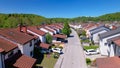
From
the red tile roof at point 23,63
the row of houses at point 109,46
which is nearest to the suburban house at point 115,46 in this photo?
the row of houses at point 109,46

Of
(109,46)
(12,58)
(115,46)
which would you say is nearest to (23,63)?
(12,58)

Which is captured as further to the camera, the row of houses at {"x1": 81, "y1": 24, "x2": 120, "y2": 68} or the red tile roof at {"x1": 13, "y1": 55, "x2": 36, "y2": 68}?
the red tile roof at {"x1": 13, "y1": 55, "x2": 36, "y2": 68}

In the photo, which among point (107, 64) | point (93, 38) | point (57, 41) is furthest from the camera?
point (57, 41)

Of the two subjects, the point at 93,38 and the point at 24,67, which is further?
the point at 93,38

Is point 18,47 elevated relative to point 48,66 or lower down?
elevated

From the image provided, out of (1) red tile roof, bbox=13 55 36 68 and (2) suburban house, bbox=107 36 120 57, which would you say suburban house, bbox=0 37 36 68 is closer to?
(1) red tile roof, bbox=13 55 36 68

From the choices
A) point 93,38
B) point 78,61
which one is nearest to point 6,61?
point 78,61

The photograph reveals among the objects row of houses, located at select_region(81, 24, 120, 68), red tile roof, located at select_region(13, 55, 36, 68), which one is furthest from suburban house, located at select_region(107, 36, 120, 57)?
→ red tile roof, located at select_region(13, 55, 36, 68)

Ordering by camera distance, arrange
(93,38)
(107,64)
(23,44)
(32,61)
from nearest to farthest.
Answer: (107,64) < (32,61) < (23,44) < (93,38)

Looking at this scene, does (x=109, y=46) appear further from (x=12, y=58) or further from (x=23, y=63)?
(x=12, y=58)

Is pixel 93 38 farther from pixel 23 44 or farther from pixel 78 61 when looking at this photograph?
pixel 23 44
